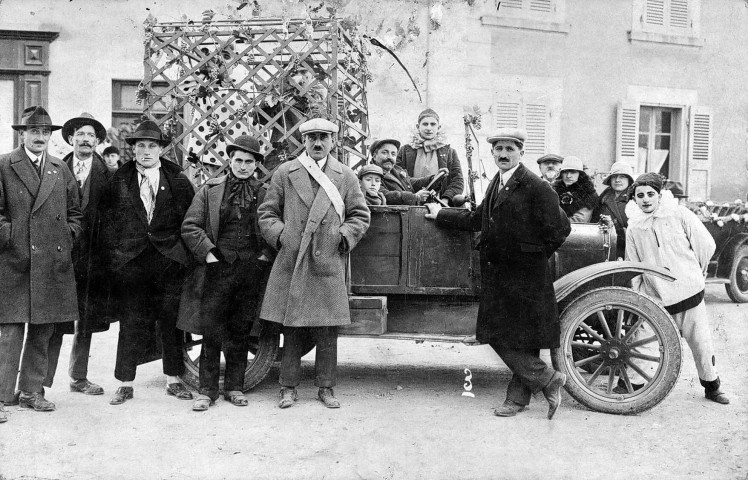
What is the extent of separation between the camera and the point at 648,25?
37.8 ft

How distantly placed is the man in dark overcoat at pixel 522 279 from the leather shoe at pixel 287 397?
1258mm

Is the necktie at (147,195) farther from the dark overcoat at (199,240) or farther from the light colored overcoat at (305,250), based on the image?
the light colored overcoat at (305,250)

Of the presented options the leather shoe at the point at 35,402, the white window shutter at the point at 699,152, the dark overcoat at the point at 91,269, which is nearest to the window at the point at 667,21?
the white window shutter at the point at 699,152

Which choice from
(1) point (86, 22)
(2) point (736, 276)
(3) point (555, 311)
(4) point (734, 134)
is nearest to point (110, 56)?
(1) point (86, 22)

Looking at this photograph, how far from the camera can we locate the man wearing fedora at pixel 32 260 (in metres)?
4.31

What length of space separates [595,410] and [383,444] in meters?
1.45

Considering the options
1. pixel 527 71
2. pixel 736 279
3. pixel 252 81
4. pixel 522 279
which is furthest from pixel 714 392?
pixel 527 71

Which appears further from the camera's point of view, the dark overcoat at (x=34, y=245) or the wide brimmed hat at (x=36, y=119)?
the wide brimmed hat at (x=36, y=119)

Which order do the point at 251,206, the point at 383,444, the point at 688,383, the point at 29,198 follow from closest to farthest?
the point at 383,444 < the point at 29,198 < the point at 251,206 < the point at 688,383

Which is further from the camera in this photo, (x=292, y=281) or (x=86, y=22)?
(x=86, y=22)

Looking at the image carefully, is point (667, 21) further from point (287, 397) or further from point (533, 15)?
point (287, 397)

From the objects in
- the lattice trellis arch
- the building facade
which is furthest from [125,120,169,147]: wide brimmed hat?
the building facade

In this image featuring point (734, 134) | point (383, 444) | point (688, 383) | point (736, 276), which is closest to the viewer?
point (383, 444)

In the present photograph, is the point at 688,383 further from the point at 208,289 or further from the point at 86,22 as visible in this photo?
the point at 86,22
